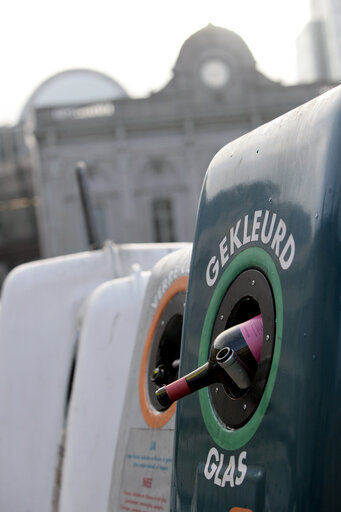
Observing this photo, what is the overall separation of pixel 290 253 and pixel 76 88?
35.2 meters

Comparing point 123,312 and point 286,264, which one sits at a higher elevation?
point 286,264

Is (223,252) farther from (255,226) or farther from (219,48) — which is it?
(219,48)

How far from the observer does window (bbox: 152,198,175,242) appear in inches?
1182

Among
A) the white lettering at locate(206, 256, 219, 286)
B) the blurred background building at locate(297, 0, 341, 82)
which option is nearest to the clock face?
the blurred background building at locate(297, 0, 341, 82)

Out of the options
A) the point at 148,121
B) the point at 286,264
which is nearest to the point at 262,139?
the point at 286,264

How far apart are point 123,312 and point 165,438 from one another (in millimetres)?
1161

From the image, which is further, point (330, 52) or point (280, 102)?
point (280, 102)

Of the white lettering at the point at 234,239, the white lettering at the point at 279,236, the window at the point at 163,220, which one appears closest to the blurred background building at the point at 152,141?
the window at the point at 163,220

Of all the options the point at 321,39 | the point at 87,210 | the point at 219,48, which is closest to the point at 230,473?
the point at 321,39

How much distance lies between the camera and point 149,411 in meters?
2.87

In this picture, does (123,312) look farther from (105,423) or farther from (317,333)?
(317,333)

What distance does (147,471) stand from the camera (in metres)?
2.78

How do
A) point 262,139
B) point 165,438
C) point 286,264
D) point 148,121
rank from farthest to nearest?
point 148,121 < point 165,438 < point 262,139 < point 286,264

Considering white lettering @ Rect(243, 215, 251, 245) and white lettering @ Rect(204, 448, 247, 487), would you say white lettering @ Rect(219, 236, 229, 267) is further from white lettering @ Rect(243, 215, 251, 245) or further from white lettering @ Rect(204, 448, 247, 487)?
white lettering @ Rect(204, 448, 247, 487)
